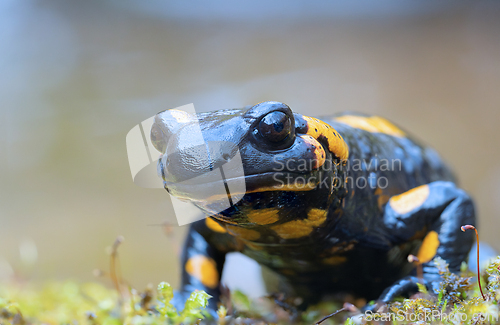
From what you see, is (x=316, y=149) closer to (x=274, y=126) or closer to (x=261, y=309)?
(x=274, y=126)

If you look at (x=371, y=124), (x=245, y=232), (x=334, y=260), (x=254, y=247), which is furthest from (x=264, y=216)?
(x=371, y=124)

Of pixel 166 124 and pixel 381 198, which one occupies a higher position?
pixel 166 124

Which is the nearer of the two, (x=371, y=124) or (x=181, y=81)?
(x=371, y=124)

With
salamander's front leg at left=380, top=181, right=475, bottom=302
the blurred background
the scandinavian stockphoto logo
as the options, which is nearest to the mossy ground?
salamander's front leg at left=380, top=181, right=475, bottom=302

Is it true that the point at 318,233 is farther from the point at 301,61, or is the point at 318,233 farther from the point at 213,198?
the point at 301,61

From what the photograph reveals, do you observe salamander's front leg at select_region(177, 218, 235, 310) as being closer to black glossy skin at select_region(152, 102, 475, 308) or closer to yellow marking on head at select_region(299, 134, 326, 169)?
black glossy skin at select_region(152, 102, 475, 308)

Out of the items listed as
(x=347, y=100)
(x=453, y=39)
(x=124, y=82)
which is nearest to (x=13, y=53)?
(x=124, y=82)

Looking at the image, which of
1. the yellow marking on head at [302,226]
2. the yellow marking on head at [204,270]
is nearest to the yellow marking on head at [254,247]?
the yellow marking on head at [302,226]
